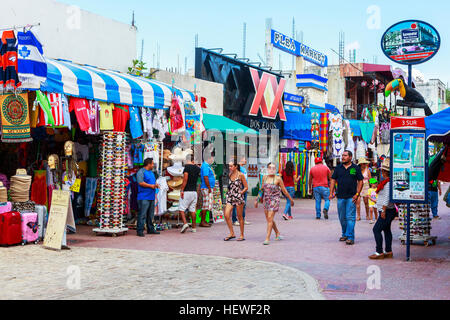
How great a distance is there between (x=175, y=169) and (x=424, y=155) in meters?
6.82

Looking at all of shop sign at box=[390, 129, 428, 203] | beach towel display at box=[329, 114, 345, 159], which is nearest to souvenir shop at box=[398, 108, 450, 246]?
shop sign at box=[390, 129, 428, 203]

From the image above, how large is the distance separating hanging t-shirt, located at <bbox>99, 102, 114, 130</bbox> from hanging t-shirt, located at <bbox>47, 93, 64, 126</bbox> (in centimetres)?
141

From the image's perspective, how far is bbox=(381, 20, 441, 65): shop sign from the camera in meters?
10.1

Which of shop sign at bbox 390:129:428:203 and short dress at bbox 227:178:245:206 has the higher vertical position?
shop sign at bbox 390:129:428:203

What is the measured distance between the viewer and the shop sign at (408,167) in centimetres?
942

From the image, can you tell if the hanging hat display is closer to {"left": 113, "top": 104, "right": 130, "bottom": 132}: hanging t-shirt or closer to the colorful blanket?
{"left": 113, "top": 104, "right": 130, "bottom": 132}: hanging t-shirt

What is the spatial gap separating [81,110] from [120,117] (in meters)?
1.30

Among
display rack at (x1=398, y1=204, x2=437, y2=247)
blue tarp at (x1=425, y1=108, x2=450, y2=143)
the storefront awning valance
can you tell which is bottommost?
display rack at (x1=398, y1=204, x2=437, y2=247)

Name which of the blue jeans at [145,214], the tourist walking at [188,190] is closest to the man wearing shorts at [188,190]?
the tourist walking at [188,190]

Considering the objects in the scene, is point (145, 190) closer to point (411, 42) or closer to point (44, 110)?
point (44, 110)

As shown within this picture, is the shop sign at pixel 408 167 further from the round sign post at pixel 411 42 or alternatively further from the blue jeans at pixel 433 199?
the blue jeans at pixel 433 199

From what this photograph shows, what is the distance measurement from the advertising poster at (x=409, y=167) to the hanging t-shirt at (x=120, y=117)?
632 cm

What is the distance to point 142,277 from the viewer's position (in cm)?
795

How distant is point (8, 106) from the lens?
10500 mm
